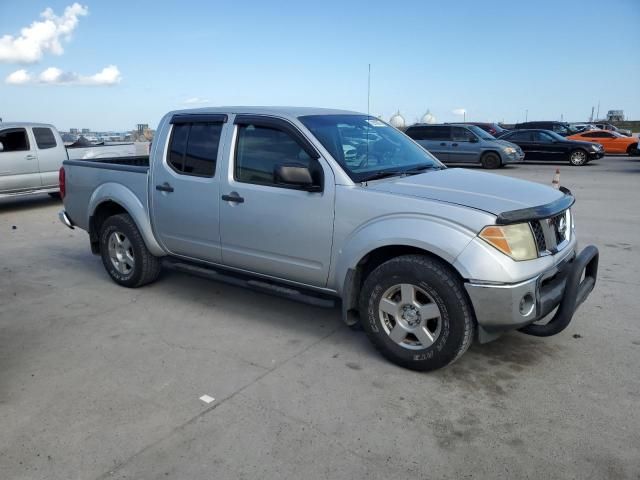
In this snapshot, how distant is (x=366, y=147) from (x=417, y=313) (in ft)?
4.84

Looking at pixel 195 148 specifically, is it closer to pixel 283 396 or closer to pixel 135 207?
pixel 135 207

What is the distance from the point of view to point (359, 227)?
3.75 m

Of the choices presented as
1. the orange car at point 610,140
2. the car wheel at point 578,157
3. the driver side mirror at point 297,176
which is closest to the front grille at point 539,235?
the driver side mirror at point 297,176

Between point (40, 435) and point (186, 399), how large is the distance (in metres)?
0.82

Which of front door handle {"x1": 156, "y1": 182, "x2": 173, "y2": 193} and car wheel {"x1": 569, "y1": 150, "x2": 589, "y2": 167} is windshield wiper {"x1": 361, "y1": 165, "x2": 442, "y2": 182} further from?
car wheel {"x1": 569, "y1": 150, "x2": 589, "y2": 167}

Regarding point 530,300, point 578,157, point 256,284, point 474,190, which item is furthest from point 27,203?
point 578,157

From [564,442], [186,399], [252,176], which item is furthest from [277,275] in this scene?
[564,442]

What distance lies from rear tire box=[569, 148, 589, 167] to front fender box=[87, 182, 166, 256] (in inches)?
764

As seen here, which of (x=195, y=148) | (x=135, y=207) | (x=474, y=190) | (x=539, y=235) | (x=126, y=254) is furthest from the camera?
(x=126, y=254)

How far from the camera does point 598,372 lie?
3.64 m

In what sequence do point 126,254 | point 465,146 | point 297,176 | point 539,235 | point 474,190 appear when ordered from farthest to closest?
1. point 465,146
2. point 126,254
3. point 297,176
4. point 474,190
5. point 539,235

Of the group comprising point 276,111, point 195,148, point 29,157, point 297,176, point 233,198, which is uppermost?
point 276,111

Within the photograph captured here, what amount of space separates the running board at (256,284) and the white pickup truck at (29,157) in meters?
6.39

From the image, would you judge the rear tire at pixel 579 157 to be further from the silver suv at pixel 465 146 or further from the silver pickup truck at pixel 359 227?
the silver pickup truck at pixel 359 227
